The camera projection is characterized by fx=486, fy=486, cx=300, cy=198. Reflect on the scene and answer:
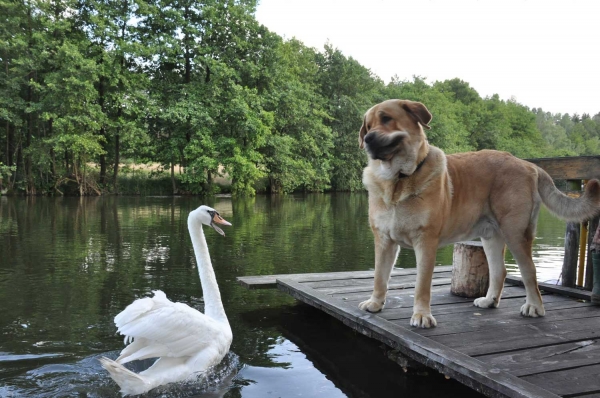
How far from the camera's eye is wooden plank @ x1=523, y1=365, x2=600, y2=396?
3119mm

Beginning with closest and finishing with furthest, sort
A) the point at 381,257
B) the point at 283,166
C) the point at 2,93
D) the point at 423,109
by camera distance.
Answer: the point at 423,109 < the point at 381,257 < the point at 2,93 < the point at 283,166

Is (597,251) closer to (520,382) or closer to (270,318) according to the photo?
(520,382)

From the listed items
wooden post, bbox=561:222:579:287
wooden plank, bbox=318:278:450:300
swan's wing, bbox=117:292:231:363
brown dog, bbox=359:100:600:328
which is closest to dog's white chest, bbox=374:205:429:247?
brown dog, bbox=359:100:600:328

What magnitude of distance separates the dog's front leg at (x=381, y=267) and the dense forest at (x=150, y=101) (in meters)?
32.3

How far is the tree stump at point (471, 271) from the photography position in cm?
584

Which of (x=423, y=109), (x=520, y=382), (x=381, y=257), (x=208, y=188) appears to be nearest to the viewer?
(x=520, y=382)

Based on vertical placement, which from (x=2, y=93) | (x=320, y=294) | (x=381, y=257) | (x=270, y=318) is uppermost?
(x=2, y=93)

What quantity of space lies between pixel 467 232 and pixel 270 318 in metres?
3.00

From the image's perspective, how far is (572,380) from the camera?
10.8 feet

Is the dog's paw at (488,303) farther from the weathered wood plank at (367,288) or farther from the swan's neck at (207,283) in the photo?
the swan's neck at (207,283)

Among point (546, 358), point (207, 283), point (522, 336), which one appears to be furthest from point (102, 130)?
point (546, 358)

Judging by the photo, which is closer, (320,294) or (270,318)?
(320,294)

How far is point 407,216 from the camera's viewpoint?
454cm

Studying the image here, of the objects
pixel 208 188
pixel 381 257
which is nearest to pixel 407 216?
pixel 381 257
